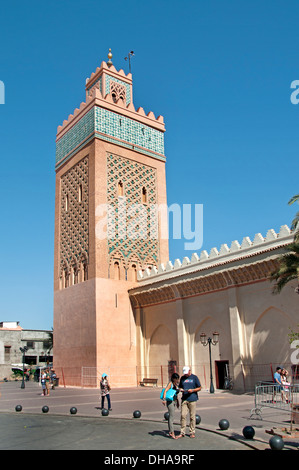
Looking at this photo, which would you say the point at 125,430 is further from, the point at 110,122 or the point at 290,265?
the point at 110,122

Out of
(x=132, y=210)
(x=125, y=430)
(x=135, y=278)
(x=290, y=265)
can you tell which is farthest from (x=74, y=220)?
(x=125, y=430)

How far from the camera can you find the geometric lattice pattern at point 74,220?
2549 cm

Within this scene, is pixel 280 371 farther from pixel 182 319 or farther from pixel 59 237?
pixel 59 237

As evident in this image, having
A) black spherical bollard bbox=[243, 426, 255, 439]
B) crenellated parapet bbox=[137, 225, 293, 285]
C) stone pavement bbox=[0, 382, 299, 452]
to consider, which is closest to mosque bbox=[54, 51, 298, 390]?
crenellated parapet bbox=[137, 225, 293, 285]

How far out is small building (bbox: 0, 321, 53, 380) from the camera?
1704 inches

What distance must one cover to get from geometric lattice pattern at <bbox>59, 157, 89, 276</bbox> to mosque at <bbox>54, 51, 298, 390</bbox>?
0.20 ft

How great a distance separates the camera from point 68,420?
34.0 feet

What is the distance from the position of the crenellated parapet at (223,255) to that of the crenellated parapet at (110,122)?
25.8ft

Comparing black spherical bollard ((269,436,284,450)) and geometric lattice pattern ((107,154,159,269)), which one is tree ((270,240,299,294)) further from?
geometric lattice pattern ((107,154,159,269))

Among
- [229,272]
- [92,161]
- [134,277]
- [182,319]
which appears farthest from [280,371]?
[92,161]

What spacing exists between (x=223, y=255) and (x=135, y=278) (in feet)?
21.7

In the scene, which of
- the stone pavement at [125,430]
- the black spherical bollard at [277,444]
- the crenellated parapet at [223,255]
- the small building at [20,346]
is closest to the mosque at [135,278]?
the crenellated parapet at [223,255]

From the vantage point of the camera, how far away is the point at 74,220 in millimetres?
26734

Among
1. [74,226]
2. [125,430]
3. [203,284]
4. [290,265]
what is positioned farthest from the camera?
[74,226]
